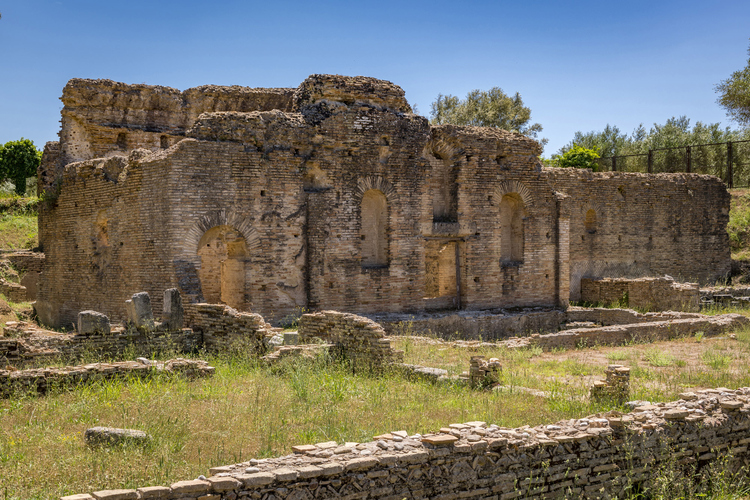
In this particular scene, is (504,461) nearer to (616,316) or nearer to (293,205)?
(293,205)

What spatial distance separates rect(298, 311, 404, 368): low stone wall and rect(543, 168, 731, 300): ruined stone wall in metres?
12.0

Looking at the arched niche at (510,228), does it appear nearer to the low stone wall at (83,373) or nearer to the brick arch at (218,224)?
the brick arch at (218,224)

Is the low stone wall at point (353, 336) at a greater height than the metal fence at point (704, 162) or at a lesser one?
lesser

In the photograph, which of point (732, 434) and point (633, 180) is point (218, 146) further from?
point (633, 180)

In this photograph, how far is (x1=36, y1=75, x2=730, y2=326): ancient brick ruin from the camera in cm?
1428

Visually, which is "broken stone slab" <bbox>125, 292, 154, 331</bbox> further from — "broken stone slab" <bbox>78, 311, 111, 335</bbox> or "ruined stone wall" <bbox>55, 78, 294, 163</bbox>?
"ruined stone wall" <bbox>55, 78, 294, 163</bbox>

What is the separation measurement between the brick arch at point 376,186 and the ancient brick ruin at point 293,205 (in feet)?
0.12

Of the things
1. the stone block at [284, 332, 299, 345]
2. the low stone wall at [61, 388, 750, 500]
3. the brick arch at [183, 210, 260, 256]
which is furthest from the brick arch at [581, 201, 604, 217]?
the low stone wall at [61, 388, 750, 500]

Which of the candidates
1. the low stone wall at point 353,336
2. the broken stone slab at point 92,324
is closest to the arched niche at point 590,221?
the low stone wall at point 353,336

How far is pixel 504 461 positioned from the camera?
5.73 metres

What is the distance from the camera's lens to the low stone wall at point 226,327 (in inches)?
443

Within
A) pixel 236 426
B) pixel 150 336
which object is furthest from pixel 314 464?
pixel 150 336

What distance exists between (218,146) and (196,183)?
3.19 feet

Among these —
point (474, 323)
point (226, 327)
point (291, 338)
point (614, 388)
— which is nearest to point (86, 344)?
point (226, 327)
